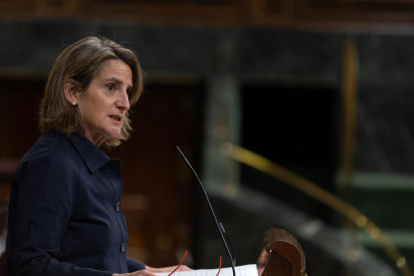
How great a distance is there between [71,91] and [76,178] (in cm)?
25

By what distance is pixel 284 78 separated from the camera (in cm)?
519

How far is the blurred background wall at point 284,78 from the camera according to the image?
5.02 metres

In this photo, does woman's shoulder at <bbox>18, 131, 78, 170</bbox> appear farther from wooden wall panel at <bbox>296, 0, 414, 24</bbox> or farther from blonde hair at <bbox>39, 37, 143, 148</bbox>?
wooden wall panel at <bbox>296, 0, 414, 24</bbox>

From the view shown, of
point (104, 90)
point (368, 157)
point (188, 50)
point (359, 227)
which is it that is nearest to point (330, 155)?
point (368, 157)

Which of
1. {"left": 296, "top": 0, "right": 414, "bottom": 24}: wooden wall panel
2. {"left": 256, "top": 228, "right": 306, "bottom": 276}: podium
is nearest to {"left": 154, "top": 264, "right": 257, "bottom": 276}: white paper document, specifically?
{"left": 256, "top": 228, "right": 306, "bottom": 276}: podium

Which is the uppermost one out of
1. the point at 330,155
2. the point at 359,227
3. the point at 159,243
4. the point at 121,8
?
the point at 121,8

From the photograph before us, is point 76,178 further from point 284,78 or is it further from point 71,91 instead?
point 284,78

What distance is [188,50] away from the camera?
5129mm

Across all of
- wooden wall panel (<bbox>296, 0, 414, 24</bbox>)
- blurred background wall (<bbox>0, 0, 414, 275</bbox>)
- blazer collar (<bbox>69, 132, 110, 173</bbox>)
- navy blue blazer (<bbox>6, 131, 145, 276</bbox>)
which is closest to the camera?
navy blue blazer (<bbox>6, 131, 145, 276</bbox>)

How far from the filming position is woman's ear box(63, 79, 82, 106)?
59.9 inches

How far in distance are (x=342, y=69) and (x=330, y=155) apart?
77 centimetres

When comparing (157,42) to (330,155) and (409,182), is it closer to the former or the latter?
(330,155)

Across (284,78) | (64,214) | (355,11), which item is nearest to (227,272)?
(64,214)

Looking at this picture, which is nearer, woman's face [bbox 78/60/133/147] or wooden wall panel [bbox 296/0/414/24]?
woman's face [bbox 78/60/133/147]
